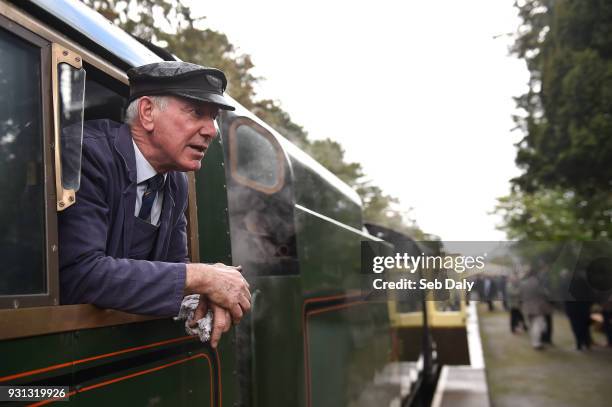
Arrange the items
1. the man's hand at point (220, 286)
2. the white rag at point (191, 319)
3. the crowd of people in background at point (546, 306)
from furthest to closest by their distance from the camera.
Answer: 1. the crowd of people in background at point (546, 306)
2. the white rag at point (191, 319)
3. the man's hand at point (220, 286)

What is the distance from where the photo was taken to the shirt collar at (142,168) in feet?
6.64

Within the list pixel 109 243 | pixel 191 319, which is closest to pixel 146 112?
→ pixel 109 243

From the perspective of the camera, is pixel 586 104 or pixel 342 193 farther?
pixel 586 104

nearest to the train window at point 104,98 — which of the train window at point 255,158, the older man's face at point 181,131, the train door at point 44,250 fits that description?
the train door at point 44,250

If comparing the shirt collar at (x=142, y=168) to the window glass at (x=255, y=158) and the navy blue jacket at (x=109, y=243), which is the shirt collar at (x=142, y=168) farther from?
the window glass at (x=255, y=158)

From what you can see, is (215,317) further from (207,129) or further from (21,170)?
(21,170)

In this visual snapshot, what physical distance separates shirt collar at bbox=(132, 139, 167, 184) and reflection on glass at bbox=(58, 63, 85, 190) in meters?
0.28

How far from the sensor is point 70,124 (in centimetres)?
173

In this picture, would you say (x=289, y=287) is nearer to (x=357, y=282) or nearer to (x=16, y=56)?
(x=357, y=282)

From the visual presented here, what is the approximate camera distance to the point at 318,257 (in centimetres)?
357

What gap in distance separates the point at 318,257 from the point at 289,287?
0.37 metres

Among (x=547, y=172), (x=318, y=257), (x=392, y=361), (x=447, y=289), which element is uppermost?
(x=547, y=172)

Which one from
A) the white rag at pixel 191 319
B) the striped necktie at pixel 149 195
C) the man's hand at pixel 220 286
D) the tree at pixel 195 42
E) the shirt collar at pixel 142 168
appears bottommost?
the white rag at pixel 191 319

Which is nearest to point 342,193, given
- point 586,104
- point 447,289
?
point 447,289
